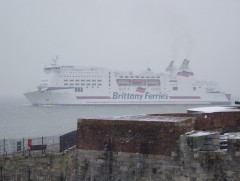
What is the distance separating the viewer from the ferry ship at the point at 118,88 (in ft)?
317

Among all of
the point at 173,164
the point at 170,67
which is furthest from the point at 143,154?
the point at 170,67

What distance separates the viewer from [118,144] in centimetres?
1270

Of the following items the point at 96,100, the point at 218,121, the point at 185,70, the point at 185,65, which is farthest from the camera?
the point at 185,65

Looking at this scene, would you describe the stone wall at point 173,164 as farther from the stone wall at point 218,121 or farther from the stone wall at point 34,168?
the stone wall at point 218,121

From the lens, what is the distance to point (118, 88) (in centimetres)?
10044

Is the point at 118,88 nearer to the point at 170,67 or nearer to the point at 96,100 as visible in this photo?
the point at 96,100

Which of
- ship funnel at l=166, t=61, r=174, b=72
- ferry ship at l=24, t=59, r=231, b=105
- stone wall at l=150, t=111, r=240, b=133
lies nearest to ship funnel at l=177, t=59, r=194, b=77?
ferry ship at l=24, t=59, r=231, b=105

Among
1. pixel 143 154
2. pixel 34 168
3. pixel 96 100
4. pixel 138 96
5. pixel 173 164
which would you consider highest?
pixel 138 96

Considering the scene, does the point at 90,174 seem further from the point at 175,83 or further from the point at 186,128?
the point at 175,83

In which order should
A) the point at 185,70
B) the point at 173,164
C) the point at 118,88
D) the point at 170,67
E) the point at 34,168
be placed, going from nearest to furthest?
the point at 173,164, the point at 34,168, the point at 118,88, the point at 185,70, the point at 170,67

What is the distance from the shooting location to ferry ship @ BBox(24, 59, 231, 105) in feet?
317

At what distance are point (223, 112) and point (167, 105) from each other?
93.6m

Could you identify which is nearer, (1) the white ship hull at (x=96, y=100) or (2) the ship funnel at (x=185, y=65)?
(1) the white ship hull at (x=96, y=100)

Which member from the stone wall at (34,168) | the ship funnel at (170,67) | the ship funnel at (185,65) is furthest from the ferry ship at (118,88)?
the stone wall at (34,168)
